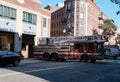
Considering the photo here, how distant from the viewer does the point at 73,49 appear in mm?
35594

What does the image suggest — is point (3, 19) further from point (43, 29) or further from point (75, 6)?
point (75, 6)

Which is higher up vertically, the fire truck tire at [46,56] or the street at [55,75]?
the fire truck tire at [46,56]

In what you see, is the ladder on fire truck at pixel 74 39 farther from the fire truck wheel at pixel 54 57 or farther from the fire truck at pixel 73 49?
the fire truck wheel at pixel 54 57

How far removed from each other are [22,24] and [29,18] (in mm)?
2207

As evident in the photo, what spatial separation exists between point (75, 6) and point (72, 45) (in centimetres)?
4633

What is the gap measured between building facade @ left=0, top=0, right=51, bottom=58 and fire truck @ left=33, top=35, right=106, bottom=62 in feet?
12.8

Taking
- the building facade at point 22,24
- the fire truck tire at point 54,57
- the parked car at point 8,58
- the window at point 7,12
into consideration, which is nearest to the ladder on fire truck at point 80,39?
the fire truck tire at point 54,57

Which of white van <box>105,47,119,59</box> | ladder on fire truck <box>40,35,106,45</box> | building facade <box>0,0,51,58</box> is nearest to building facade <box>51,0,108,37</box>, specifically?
white van <box>105,47,119,59</box>

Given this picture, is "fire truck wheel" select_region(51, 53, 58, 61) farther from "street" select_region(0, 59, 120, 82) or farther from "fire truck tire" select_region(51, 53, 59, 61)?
"street" select_region(0, 59, 120, 82)

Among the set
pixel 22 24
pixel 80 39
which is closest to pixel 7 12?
pixel 22 24

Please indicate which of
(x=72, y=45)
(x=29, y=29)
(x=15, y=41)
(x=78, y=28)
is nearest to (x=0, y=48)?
(x=15, y=41)

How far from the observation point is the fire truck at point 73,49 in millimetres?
34156

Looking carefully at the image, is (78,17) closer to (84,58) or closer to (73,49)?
(73,49)

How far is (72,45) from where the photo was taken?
35.7m
